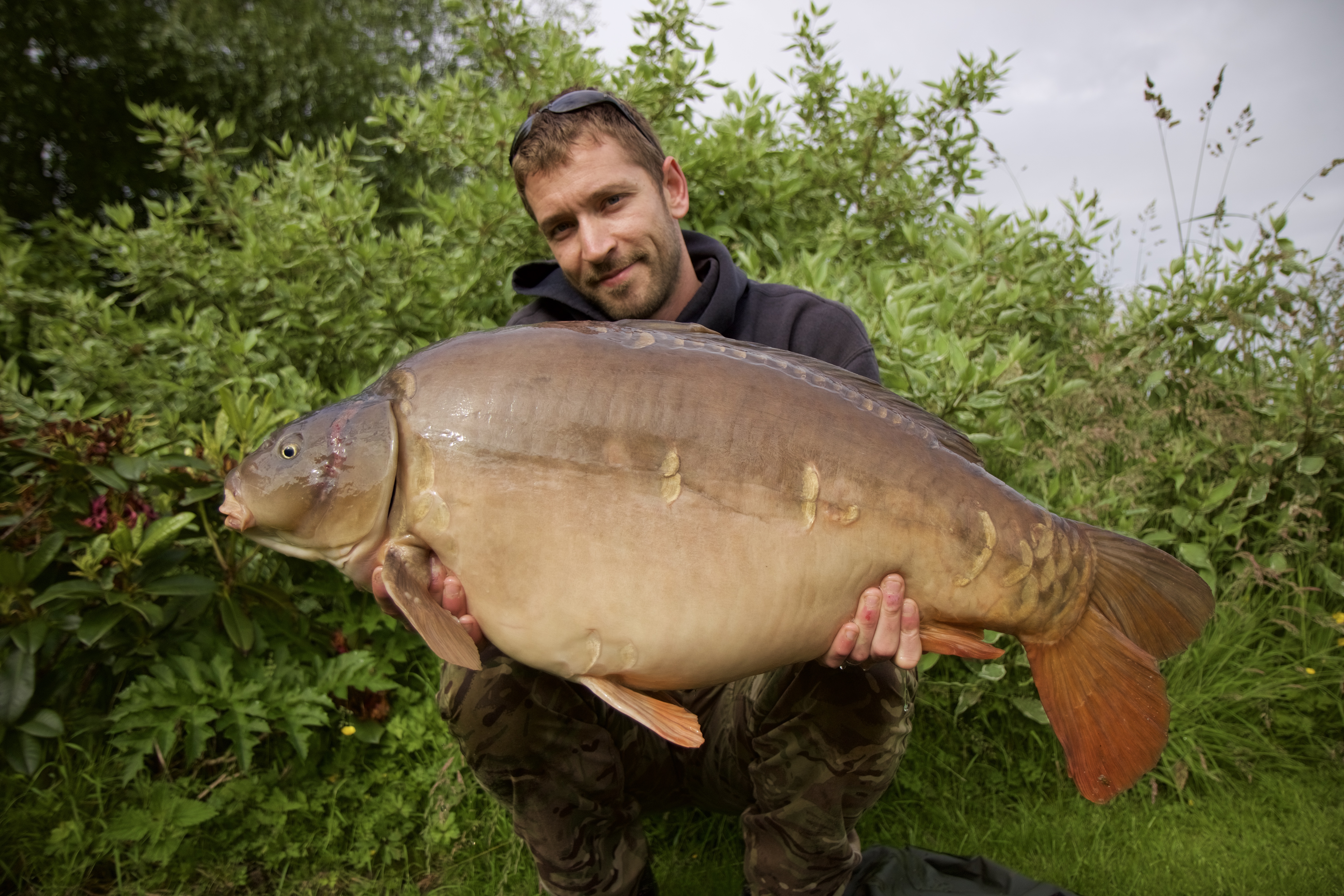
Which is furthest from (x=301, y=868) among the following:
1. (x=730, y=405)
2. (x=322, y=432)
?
(x=730, y=405)

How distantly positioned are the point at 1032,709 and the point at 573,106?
1877mm

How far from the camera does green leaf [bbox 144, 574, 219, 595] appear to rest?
6.33ft

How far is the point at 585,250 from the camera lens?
6.41 feet

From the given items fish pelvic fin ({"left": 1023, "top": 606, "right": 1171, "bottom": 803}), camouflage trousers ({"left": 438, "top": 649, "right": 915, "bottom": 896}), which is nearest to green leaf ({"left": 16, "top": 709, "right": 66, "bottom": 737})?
camouflage trousers ({"left": 438, "top": 649, "right": 915, "bottom": 896})

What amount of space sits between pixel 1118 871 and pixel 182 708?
2150 mm

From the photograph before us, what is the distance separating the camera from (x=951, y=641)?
1245mm

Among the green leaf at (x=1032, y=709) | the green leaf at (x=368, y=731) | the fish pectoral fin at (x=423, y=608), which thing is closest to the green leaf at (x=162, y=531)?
the green leaf at (x=368, y=731)

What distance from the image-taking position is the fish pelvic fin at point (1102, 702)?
3.99 ft

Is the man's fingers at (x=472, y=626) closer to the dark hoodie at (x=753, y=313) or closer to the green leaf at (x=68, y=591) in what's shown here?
the dark hoodie at (x=753, y=313)

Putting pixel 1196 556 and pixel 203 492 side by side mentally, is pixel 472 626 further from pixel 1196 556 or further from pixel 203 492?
pixel 1196 556

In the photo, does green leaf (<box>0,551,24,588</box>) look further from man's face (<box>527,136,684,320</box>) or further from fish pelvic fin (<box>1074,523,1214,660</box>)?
fish pelvic fin (<box>1074,523,1214,660</box>)

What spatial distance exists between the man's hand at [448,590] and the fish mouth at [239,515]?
21cm

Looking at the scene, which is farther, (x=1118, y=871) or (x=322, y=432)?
→ (x=1118, y=871)

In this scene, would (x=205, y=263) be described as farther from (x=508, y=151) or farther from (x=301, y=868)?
(x=301, y=868)
